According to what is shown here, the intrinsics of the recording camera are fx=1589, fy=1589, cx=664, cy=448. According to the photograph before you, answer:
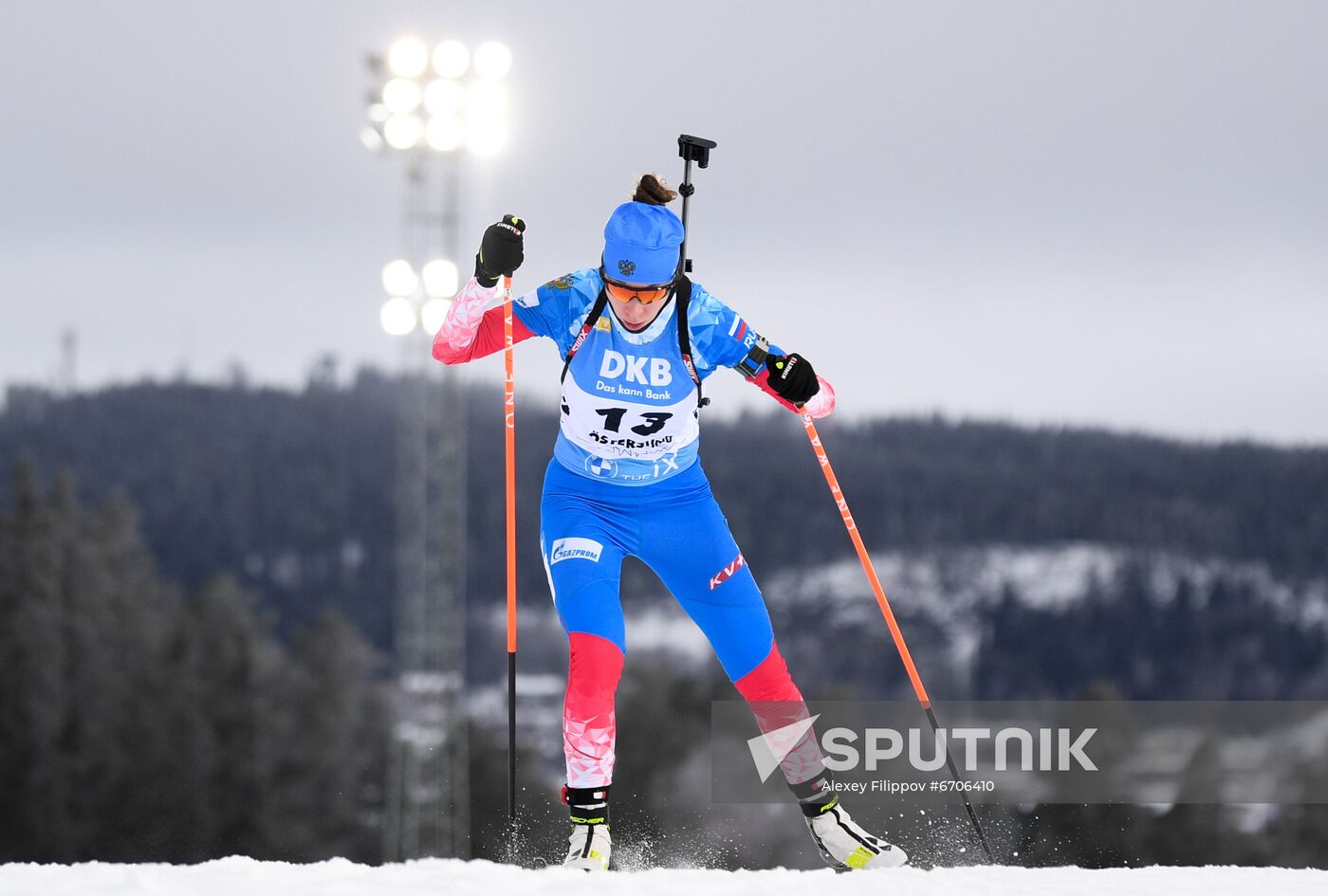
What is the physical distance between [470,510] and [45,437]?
15840 mm

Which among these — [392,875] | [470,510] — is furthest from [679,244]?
[470,510]

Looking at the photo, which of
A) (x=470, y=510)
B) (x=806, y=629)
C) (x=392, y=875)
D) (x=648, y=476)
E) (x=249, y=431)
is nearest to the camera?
(x=392, y=875)

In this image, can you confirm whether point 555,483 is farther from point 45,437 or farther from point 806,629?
point 45,437

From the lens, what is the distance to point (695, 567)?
5.51m

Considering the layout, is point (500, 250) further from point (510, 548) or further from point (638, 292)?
point (510, 548)

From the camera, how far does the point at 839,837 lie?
564cm

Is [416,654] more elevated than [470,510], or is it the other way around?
[416,654]

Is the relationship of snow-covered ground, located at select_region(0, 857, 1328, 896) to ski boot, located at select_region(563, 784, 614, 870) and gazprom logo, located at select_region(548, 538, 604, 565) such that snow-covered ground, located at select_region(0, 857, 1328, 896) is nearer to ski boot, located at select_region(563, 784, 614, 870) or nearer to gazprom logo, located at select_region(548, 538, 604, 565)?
ski boot, located at select_region(563, 784, 614, 870)

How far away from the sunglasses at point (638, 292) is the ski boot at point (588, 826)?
164 cm

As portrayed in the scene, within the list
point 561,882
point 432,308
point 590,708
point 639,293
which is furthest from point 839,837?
point 432,308

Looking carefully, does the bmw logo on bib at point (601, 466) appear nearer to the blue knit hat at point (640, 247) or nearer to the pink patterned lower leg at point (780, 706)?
the blue knit hat at point (640, 247)

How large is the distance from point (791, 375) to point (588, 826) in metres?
1.69

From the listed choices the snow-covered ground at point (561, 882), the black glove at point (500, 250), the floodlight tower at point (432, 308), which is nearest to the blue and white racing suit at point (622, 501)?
the black glove at point (500, 250)

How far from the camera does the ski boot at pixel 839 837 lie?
559cm
